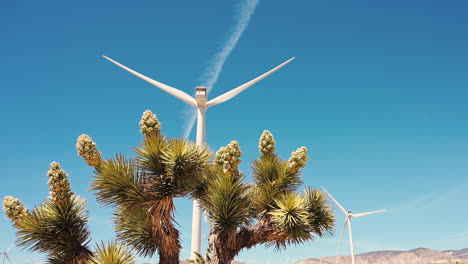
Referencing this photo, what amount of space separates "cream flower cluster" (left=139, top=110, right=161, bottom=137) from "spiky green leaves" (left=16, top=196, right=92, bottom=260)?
352cm

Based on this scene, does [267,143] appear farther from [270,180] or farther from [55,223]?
[55,223]

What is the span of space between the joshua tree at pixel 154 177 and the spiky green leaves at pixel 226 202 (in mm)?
673

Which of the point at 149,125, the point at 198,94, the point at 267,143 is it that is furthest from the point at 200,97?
the point at 149,125

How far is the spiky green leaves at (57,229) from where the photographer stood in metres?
16.5

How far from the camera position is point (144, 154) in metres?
16.5

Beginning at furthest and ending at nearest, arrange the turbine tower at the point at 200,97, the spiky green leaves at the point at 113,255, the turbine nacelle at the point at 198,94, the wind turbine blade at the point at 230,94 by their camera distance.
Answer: the wind turbine blade at the point at 230,94 < the turbine nacelle at the point at 198,94 < the turbine tower at the point at 200,97 < the spiky green leaves at the point at 113,255

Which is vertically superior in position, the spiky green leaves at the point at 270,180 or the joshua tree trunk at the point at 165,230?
the spiky green leaves at the point at 270,180

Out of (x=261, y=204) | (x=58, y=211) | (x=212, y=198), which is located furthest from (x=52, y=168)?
(x=261, y=204)

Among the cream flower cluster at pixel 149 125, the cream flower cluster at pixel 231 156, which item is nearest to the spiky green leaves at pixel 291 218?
the cream flower cluster at pixel 231 156

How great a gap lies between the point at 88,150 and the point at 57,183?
1.63 metres

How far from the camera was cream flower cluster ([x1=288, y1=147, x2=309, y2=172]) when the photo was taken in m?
18.0

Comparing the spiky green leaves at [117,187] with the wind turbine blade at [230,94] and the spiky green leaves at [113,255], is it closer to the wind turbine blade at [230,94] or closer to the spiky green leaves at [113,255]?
the spiky green leaves at [113,255]

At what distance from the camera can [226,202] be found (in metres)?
16.5

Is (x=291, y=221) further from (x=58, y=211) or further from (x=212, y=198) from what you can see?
(x=58, y=211)
